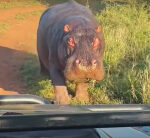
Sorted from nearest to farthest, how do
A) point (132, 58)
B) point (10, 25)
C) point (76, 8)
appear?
point (76, 8)
point (132, 58)
point (10, 25)

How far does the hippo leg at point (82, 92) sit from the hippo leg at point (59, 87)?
0.27 meters

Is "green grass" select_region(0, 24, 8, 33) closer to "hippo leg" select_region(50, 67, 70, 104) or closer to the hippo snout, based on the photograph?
"hippo leg" select_region(50, 67, 70, 104)

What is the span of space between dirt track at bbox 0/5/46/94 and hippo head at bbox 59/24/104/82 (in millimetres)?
1598

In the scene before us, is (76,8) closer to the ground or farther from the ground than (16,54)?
farther from the ground

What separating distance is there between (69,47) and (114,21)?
16.1 ft

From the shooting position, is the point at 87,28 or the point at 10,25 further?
the point at 10,25

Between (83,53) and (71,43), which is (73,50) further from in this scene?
(83,53)

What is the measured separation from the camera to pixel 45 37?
8.45m

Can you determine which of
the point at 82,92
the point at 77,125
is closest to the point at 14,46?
the point at 82,92

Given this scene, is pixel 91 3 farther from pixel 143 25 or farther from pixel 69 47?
pixel 69 47

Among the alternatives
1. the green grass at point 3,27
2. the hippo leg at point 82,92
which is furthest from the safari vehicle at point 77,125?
the green grass at point 3,27

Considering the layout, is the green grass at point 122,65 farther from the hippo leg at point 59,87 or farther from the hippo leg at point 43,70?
the hippo leg at point 59,87

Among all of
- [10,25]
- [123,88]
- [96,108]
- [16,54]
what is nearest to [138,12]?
[16,54]

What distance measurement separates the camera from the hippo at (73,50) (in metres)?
6.78
